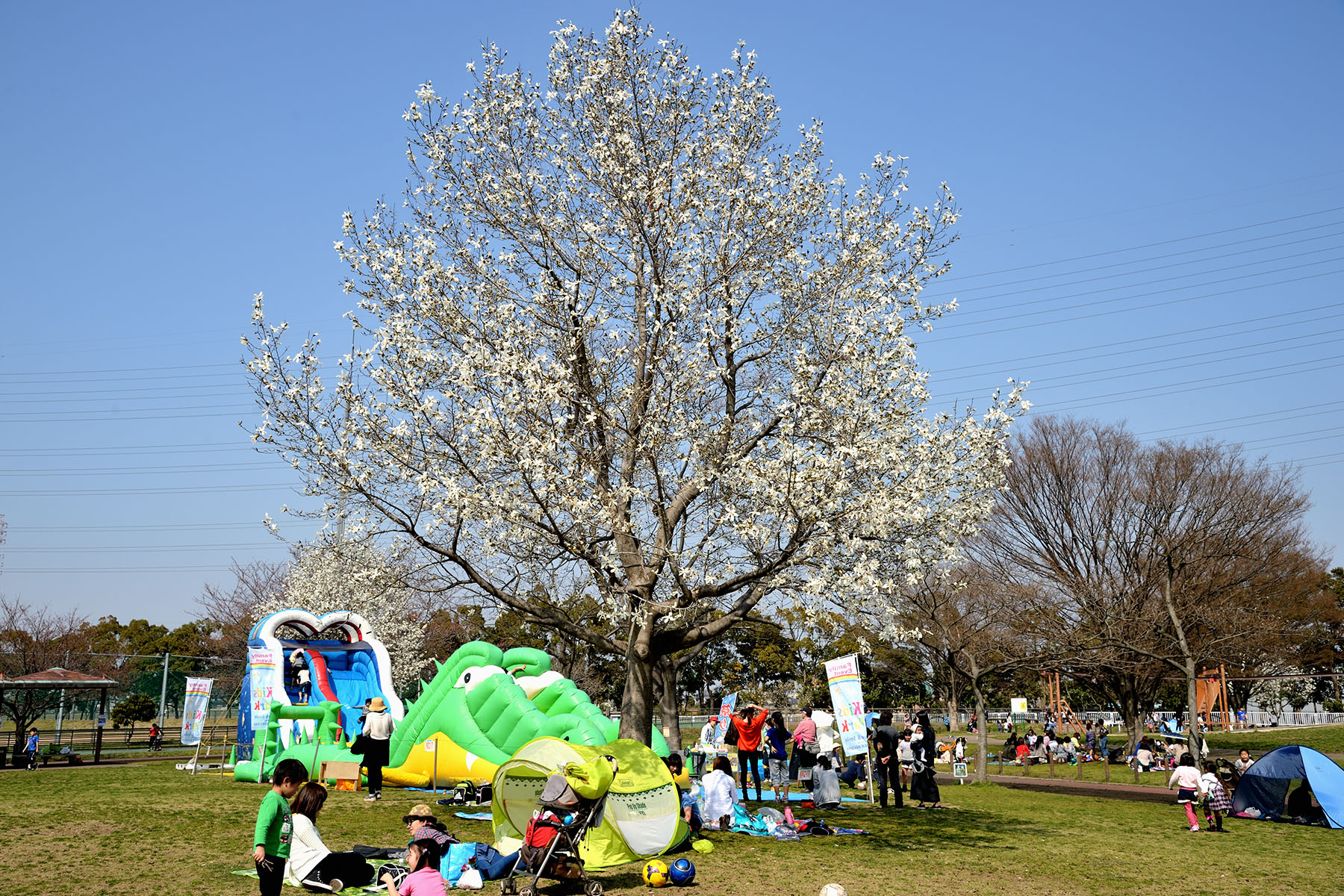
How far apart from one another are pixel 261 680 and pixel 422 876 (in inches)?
586

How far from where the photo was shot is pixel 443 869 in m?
10.1

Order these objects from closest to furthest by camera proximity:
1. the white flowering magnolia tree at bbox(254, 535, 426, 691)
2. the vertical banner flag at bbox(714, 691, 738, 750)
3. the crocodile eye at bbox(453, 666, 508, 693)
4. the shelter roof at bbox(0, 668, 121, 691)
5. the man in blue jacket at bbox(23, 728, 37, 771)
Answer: the crocodile eye at bbox(453, 666, 508, 693) < the shelter roof at bbox(0, 668, 121, 691) < the man in blue jacket at bbox(23, 728, 37, 771) < the vertical banner flag at bbox(714, 691, 738, 750) < the white flowering magnolia tree at bbox(254, 535, 426, 691)

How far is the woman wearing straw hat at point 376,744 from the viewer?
16375 millimetres

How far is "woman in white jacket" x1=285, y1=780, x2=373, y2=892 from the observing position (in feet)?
27.6

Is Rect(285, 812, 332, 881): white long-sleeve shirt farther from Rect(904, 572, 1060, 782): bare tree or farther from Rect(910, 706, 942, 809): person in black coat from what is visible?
Rect(904, 572, 1060, 782): bare tree

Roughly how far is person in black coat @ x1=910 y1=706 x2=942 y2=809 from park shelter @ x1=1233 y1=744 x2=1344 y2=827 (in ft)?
19.3

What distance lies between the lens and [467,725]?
58.5ft

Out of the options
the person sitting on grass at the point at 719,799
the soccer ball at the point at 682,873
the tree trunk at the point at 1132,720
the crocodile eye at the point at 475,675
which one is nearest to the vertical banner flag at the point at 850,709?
the person sitting on grass at the point at 719,799

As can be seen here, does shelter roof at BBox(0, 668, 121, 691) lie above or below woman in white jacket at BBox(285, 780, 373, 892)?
above

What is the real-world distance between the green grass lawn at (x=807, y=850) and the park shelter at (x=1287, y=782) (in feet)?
3.47

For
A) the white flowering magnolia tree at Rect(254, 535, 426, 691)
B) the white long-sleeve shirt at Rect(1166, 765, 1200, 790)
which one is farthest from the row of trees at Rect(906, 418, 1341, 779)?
the white flowering magnolia tree at Rect(254, 535, 426, 691)

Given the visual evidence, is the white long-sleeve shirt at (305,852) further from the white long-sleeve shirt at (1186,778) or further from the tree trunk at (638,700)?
the white long-sleeve shirt at (1186,778)

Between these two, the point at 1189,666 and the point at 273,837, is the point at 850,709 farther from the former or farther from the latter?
the point at 1189,666

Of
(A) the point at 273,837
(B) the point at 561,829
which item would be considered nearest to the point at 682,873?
(B) the point at 561,829
